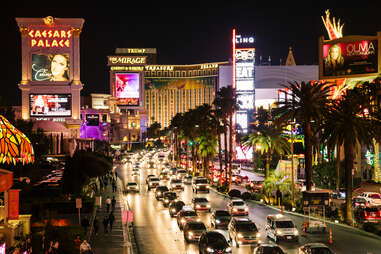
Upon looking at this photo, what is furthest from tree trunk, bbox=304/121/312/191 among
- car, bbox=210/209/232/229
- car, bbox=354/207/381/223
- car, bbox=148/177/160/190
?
car, bbox=148/177/160/190

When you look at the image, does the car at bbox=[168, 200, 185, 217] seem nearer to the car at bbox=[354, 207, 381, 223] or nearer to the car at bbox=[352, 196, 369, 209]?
the car at bbox=[354, 207, 381, 223]

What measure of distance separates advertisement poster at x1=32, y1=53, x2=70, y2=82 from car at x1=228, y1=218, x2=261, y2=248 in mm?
70742

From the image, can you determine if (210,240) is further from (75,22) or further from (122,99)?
(122,99)

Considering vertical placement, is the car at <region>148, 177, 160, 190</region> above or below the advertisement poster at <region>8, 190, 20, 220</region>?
below

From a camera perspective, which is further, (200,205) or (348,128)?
(200,205)

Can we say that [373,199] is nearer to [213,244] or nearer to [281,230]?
[281,230]

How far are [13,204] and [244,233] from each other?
1171 centimetres

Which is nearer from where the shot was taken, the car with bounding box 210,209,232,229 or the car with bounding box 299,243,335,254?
the car with bounding box 299,243,335,254

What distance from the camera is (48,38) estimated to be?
92312 millimetres

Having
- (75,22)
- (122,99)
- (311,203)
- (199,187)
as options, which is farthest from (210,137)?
(122,99)

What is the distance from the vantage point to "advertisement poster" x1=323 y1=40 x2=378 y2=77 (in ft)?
224

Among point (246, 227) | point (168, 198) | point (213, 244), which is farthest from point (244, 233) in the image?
point (168, 198)

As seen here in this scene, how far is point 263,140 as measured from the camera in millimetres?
59625

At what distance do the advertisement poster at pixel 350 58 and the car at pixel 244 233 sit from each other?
160ft
